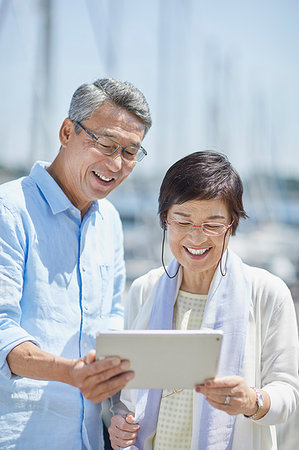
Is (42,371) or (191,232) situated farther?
(191,232)

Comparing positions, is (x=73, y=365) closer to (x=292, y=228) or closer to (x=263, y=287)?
(x=263, y=287)

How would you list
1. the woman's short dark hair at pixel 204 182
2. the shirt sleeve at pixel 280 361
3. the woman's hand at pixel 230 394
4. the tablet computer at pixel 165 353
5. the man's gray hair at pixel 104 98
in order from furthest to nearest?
the man's gray hair at pixel 104 98 → the woman's short dark hair at pixel 204 182 → the shirt sleeve at pixel 280 361 → the woman's hand at pixel 230 394 → the tablet computer at pixel 165 353

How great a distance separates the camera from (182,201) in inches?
74.9

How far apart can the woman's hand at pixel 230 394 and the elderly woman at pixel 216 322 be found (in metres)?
0.04

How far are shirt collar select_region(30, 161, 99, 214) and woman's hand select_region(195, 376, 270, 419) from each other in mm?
866

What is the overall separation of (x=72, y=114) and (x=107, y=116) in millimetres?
160

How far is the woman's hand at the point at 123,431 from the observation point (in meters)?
1.92

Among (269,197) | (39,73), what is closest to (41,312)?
(39,73)

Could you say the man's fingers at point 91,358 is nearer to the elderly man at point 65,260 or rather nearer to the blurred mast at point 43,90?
the elderly man at point 65,260

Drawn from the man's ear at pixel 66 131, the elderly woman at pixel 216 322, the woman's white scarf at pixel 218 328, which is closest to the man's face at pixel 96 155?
the man's ear at pixel 66 131

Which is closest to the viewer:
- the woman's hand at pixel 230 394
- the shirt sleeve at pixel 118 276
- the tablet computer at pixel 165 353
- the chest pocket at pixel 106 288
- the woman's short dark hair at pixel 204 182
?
the tablet computer at pixel 165 353

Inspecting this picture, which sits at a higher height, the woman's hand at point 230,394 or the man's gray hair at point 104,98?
the man's gray hair at point 104,98

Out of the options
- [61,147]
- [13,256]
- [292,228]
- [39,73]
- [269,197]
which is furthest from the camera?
[292,228]

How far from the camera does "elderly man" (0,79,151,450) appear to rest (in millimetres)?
1917
